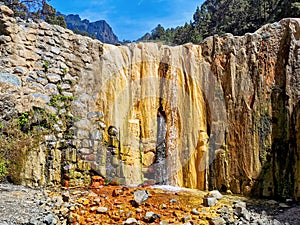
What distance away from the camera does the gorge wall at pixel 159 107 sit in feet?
16.9

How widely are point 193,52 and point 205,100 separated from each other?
108 cm

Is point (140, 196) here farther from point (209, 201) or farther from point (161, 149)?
point (161, 149)

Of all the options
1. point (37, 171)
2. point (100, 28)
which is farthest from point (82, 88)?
point (100, 28)

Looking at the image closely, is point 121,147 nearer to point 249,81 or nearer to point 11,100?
point 11,100

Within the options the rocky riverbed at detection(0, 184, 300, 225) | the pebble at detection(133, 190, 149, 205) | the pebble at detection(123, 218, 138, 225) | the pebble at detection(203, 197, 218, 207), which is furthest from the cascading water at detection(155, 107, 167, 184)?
the pebble at detection(123, 218, 138, 225)

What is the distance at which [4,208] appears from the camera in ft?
12.1

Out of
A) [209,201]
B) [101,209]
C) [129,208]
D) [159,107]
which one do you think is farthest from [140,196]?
[159,107]

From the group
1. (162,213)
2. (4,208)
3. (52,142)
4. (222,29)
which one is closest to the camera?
(4,208)

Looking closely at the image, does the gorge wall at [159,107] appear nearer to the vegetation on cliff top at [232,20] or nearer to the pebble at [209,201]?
the pebble at [209,201]

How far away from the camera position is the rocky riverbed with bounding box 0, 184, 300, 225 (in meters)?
3.82

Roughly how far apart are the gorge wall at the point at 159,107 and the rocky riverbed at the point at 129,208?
60 cm

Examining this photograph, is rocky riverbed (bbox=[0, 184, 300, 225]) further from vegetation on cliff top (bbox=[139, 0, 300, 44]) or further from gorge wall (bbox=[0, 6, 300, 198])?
vegetation on cliff top (bbox=[139, 0, 300, 44])

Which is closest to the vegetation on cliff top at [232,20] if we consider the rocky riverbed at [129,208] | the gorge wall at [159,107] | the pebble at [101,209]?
the gorge wall at [159,107]

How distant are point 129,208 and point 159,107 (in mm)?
2686
